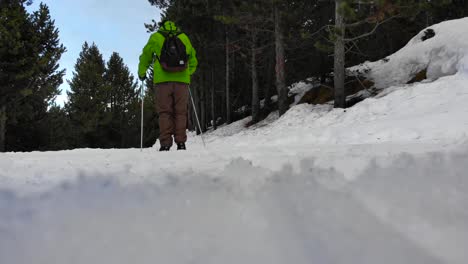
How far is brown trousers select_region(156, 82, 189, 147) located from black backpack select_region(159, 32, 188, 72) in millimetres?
354

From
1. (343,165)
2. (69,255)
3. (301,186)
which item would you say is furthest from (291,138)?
(69,255)

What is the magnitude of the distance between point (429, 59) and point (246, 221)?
36.9ft

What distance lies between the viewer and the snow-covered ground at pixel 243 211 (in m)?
1.78

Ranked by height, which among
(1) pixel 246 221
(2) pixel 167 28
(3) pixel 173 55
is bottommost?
(1) pixel 246 221

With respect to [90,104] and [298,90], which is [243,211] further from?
[90,104]

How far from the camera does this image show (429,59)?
11242 millimetres

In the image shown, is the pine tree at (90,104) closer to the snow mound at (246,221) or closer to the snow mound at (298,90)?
the snow mound at (298,90)

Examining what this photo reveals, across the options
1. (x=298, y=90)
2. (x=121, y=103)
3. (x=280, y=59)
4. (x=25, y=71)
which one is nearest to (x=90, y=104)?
(x=121, y=103)

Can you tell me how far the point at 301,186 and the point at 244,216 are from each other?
64cm

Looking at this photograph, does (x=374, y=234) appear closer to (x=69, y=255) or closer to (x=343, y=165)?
(x=343, y=165)

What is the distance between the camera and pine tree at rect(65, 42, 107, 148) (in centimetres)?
3275

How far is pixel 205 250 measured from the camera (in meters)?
1.79

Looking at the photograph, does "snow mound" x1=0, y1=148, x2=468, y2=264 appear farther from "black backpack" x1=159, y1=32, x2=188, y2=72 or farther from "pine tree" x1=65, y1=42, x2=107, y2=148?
"pine tree" x1=65, y1=42, x2=107, y2=148

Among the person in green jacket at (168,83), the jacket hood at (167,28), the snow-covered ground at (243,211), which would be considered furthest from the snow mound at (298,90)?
the snow-covered ground at (243,211)
